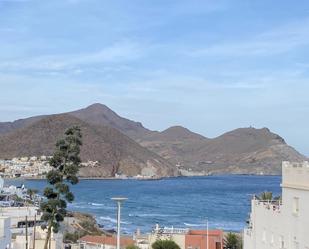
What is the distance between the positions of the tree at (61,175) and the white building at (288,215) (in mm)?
9774

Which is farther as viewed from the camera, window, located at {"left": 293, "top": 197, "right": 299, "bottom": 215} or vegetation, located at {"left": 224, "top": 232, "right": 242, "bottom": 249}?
vegetation, located at {"left": 224, "top": 232, "right": 242, "bottom": 249}

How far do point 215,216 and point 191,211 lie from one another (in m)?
12.5

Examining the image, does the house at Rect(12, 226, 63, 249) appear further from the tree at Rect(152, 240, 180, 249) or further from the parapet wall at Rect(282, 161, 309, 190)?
the parapet wall at Rect(282, 161, 309, 190)

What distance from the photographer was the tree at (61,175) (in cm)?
3319

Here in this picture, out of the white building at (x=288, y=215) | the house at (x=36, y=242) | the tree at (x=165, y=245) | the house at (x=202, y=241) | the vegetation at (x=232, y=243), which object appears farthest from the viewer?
the vegetation at (x=232, y=243)

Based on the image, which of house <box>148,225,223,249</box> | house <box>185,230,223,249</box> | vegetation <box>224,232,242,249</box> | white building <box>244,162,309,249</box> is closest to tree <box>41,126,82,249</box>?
white building <box>244,162,309,249</box>

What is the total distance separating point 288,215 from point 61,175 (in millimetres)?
12987

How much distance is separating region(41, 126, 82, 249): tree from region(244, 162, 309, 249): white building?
9.77 meters

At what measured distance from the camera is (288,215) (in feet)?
81.1

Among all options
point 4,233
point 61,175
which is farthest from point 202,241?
point 4,233

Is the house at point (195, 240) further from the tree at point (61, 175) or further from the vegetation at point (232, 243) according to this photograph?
the tree at point (61, 175)

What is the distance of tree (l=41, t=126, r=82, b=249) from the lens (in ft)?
109

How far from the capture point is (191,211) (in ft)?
394

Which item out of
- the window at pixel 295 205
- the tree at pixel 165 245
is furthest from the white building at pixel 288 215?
the tree at pixel 165 245
